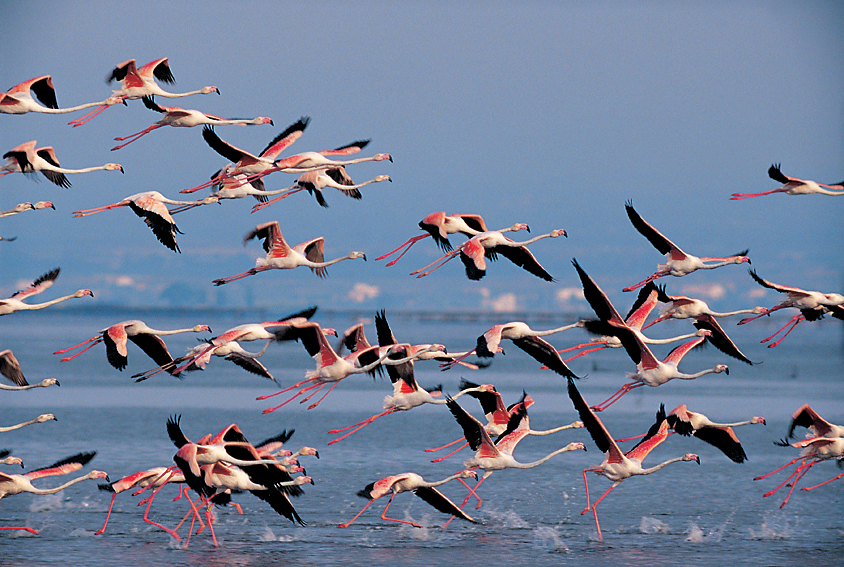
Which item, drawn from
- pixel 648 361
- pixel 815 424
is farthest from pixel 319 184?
pixel 815 424

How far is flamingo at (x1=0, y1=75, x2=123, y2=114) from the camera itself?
20328 millimetres

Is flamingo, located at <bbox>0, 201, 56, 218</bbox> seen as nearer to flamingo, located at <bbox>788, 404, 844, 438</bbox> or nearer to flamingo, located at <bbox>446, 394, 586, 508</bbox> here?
flamingo, located at <bbox>446, 394, 586, 508</bbox>

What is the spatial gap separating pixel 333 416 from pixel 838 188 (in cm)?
3030

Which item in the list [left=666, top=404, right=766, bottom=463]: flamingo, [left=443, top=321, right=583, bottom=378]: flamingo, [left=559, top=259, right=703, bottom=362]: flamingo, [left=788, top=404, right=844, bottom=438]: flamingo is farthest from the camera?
[left=788, top=404, right=844, bottom=438]: flamingo

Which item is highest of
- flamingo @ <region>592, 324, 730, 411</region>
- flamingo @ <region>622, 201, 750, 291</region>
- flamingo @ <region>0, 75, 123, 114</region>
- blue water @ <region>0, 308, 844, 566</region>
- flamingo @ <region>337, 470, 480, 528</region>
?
flamingo @ <region>0, 75, 123, 114</region>

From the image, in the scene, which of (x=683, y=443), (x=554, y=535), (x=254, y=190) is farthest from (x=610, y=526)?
(x=683, y=443)

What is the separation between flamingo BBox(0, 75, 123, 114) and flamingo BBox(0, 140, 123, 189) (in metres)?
0.90

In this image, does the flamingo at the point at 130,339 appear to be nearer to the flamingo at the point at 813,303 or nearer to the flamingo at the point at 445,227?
the flamingo at the point at 445,227

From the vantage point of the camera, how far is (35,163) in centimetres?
2125

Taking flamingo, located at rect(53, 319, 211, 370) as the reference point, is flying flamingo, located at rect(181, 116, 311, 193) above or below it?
above

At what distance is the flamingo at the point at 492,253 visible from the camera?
19342 mm

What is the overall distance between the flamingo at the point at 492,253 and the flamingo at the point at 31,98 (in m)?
6.79

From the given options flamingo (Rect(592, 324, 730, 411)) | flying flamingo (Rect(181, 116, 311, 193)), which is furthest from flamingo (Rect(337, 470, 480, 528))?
flying flamingo (Rect(181, 116, 311, 193))

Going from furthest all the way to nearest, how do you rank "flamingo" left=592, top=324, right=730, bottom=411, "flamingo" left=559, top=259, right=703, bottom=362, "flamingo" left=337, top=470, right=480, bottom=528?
"flamingo" left=337, top=470, right=480, bottom=528, "flamingo" left=592, top=324, right=730, bottom=411, "flamingo" left=559, top=259, right=703, bottom=362
